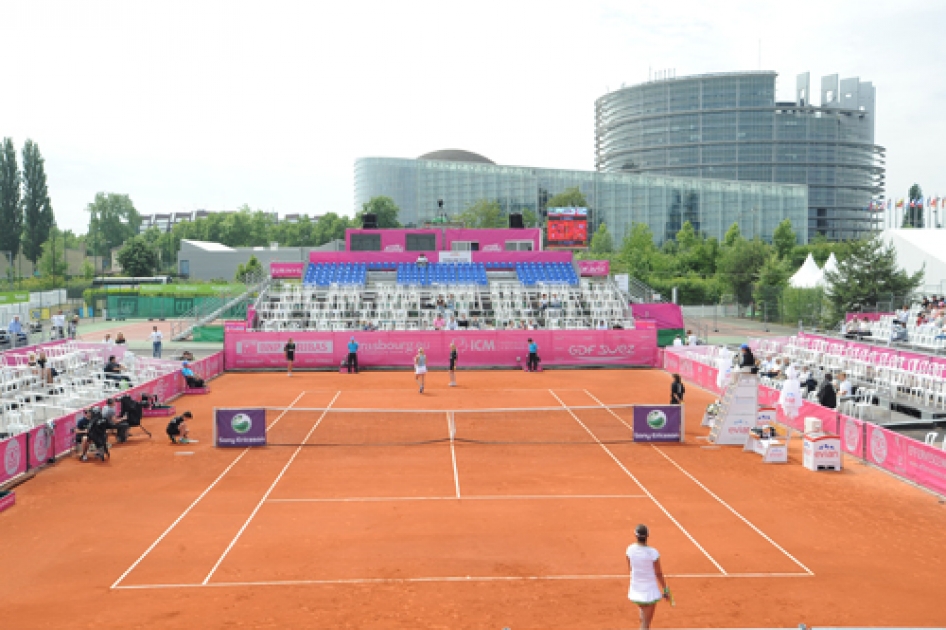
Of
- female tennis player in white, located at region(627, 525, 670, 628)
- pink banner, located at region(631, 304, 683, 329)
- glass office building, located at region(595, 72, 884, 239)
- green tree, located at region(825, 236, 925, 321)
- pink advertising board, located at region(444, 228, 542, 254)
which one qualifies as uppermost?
glass office building, located at region(595, 72, 884, 239)

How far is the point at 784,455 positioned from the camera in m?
20.3

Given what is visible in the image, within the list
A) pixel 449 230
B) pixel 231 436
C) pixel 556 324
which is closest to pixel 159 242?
pixel 449 230

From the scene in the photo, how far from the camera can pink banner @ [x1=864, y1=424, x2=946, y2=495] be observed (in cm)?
1714

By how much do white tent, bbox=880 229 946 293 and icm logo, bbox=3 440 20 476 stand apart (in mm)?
50254

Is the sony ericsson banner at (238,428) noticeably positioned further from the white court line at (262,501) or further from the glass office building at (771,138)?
the glass office building at (771,138)

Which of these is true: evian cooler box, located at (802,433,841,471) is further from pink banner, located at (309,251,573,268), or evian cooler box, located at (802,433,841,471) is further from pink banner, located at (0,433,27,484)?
pink banner, located at (309,251,573,268)

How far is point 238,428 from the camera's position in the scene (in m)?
21.8

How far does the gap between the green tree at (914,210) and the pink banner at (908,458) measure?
55.5 meters

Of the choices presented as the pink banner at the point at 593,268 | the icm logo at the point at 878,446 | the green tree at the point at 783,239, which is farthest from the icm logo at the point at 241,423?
the green tree at the point at 783,239

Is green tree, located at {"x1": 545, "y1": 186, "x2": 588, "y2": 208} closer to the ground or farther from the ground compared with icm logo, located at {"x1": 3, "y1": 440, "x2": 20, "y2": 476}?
farther from the ground

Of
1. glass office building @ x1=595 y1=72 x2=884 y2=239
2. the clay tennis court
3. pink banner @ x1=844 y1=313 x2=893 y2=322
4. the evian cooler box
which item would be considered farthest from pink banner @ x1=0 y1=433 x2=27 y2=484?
glass office building @ x1=595 y1=72 x2=884 y2=239

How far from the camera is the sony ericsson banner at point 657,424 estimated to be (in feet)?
73.6

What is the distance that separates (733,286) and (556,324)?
130 ft

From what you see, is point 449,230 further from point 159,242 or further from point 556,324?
point 159,242
